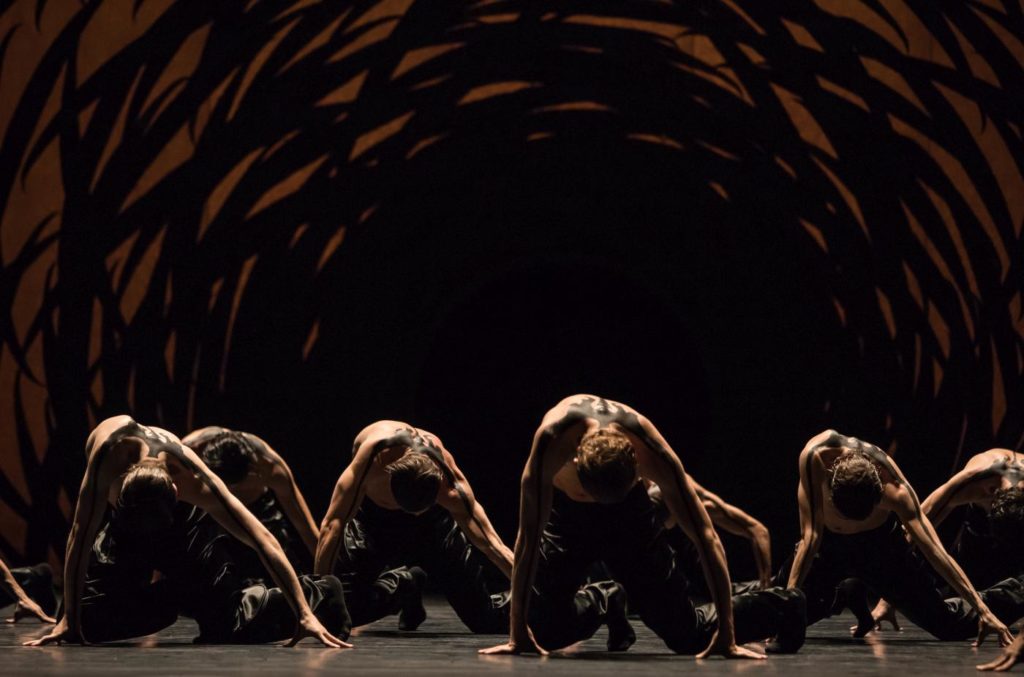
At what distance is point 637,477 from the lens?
253 inches

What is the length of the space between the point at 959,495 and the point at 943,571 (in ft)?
3.71

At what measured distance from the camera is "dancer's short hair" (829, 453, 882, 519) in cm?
688

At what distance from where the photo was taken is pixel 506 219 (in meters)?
12.9

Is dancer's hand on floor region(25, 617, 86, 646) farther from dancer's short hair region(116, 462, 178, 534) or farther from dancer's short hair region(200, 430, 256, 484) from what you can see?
dancer's short hair region(200, 430, 256, 484)

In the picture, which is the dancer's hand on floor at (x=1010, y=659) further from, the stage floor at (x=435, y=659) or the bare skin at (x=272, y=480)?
the bare skin at (x=272, y=480)

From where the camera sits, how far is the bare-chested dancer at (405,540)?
752 centimetres

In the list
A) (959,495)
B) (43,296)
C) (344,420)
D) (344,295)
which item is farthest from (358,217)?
(959,495)

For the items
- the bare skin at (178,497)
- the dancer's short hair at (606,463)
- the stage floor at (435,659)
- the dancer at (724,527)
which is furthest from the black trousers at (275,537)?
the dancer's short hair at (606,463)

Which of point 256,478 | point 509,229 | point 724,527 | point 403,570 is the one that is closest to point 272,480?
point 256,478

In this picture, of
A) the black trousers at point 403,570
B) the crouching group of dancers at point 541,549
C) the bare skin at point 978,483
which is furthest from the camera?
the black trousers at point 403,570

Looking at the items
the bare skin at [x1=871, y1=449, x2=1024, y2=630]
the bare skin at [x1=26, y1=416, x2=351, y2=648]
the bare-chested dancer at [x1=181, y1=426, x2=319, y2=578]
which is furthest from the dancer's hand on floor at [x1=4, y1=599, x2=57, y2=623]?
the bare skin at [x1=871, y1=449, x2=1024, y2=630]

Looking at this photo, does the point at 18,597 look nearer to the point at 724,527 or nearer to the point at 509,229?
the point at 724,527

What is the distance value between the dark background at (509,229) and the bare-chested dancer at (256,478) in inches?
130

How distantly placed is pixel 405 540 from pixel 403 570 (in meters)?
Result: 0.20
